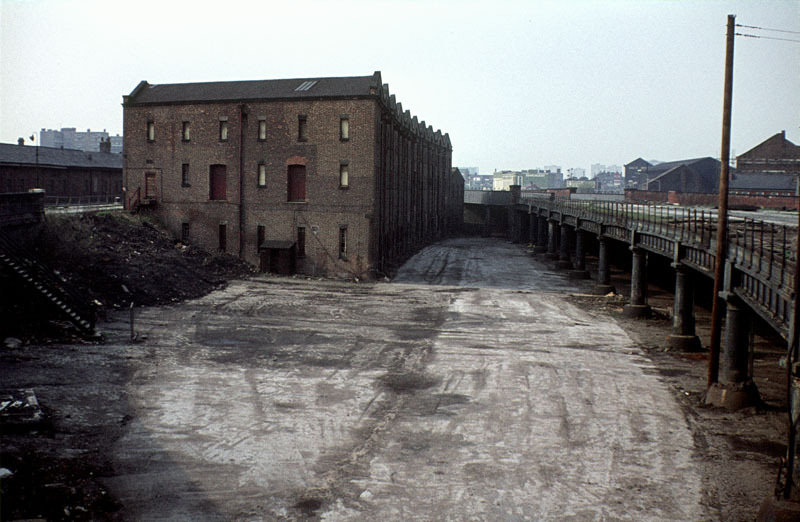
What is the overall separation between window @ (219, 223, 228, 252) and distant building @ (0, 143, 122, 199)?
17.3 m

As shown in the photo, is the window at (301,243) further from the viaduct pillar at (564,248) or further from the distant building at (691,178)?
the distant building at (691,178)

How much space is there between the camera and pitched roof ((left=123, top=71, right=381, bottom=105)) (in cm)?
4132

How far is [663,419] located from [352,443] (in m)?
7.88

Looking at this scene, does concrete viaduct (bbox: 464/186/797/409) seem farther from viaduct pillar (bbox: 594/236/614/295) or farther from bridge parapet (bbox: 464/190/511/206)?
bridge parapet (bbox: 464/190/511/206)

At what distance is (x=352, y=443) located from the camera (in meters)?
14.8

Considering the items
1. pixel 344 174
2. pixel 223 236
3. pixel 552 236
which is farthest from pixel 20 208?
pixel 552 236

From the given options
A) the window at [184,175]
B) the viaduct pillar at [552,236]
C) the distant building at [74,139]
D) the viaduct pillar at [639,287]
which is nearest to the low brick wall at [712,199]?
the viaduct pillar at [552,236]

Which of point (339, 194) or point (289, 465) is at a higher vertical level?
point (339, 194)

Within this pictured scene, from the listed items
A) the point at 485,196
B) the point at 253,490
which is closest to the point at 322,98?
the point at 253,490

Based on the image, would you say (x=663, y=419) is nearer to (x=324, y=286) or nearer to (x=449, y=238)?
(x=324, y=286)

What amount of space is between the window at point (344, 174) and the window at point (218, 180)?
8.14 meters

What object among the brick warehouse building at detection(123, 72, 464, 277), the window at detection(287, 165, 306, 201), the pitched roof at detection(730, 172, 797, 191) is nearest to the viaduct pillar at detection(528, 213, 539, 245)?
the brick warehouse building at detection(123, 72, 464, 277)

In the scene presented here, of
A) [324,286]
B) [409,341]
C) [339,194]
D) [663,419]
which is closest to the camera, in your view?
[663,419]

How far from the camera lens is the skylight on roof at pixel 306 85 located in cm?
4288
